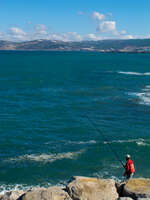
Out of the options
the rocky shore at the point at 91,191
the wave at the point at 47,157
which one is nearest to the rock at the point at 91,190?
the rocky shore at the point at 91,191

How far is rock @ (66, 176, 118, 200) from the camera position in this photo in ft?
50.4

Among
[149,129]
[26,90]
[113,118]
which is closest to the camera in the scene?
[149,129]

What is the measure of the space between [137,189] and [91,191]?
2.42 metres

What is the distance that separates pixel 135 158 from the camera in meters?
25.3

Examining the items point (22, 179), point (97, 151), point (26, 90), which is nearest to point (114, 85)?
point (26, 90)

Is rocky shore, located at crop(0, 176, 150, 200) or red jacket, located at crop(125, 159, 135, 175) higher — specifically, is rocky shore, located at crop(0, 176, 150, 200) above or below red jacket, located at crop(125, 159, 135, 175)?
below

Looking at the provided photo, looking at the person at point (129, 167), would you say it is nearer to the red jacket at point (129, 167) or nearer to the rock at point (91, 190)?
the red jacket at point (129, 167)

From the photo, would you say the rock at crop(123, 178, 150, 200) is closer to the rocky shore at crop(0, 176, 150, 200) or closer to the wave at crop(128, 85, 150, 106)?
the rocky shore at crop(0, 176, 150, 200)

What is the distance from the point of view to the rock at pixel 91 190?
15.4 m

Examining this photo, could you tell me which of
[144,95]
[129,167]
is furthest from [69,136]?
[144,95]

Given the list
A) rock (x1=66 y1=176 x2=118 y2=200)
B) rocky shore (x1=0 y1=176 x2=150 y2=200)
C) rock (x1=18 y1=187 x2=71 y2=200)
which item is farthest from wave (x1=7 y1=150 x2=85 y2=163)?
rock (x1=18 y1=187 x2=71 y2=200)

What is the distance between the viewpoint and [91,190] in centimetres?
1559

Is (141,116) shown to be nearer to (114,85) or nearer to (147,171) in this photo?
(147,171)

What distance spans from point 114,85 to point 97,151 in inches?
1515
